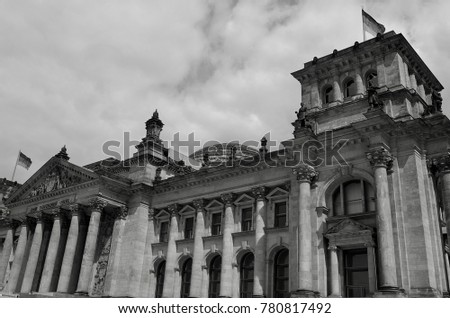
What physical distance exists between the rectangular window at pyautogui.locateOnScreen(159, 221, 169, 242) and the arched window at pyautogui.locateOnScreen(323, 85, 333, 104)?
16.3 m

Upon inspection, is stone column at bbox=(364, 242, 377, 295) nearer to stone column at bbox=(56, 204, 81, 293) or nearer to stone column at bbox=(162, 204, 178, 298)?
stone column at bbox=(162, 204, 178, 298)

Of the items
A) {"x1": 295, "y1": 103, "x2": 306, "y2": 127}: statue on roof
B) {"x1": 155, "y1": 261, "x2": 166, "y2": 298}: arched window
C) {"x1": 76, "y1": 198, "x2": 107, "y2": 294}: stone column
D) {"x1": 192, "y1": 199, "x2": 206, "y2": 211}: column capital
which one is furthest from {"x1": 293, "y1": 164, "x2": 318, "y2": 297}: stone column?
{"x1": 76, "y1": 198, "x2": 107, "y2": 294}: stone column

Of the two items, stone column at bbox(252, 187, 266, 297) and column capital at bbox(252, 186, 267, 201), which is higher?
column capital at bbox(252, 186, 267, 201)

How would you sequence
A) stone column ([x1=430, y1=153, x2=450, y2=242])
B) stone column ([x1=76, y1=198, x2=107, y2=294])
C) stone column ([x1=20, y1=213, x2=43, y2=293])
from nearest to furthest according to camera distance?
stone column ([x1=430, y1=153, x2=450, y2=242])
stone column ([x1=76, y1=198, x2=107, y2=294])
stone column ([x1=20, y1=213, x2=43, y2=293])

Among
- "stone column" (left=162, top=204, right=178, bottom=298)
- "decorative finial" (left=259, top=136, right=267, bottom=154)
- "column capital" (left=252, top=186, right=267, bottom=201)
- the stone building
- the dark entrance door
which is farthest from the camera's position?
"stone column" (left=162, top=204, right=178, bottom=298)

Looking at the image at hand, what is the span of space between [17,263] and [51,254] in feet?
18.8

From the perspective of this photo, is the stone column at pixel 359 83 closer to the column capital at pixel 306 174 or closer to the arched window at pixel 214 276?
the column capital at pixel 306 174

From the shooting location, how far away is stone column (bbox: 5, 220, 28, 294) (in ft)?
133

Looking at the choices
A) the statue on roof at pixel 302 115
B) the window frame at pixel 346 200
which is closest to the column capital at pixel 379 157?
the window frame at pixel 346 200

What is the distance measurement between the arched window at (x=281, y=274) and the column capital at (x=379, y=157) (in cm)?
846

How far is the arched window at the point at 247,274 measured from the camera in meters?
30.8

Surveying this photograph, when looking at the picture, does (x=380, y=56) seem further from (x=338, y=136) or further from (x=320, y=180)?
(x=320, y=180)

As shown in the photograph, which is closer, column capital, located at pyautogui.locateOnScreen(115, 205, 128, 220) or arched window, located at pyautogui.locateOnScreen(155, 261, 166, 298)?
arched window, located at pyautogui.locateOnScreen(155, 261, 166, 298)

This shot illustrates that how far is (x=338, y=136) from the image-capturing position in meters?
27.6
